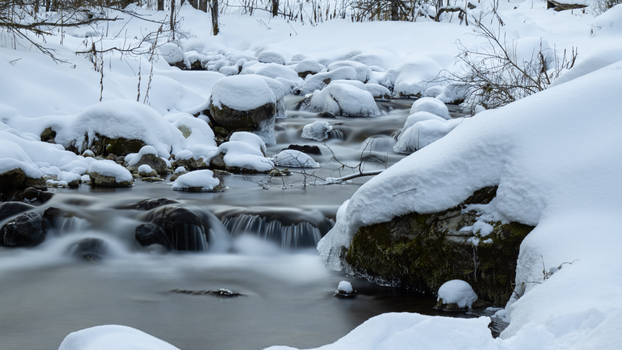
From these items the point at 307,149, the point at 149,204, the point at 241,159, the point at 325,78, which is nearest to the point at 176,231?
the point at 149,204

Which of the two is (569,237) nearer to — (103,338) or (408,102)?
(103,338)

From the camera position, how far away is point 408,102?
1276 cm

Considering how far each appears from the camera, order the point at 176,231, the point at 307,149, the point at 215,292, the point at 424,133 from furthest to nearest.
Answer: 1. the point at 307,149
2. the point at 424,133
3. the point at 176,231
4. the point at 215,292

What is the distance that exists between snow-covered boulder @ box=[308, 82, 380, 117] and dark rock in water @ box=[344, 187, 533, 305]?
7.63 meters

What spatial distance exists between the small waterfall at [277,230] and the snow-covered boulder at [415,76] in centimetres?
874

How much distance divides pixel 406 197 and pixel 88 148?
5.25m

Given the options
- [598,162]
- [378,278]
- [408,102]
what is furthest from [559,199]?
[408,102]

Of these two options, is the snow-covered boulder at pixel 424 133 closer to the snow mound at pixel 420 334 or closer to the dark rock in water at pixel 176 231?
the dark rock in water at pixel 176 231

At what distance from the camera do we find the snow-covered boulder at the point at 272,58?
1673cm

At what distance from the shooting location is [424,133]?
9031mm

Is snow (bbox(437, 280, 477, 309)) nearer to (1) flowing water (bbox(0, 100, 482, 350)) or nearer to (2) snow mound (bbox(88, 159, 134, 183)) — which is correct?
(1) flowing water (bbox(0, 100, 482, 350))

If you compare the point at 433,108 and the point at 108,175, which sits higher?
the point at 433,108

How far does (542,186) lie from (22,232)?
3.95 metres

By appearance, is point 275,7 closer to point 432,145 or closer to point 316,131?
point 316,131
